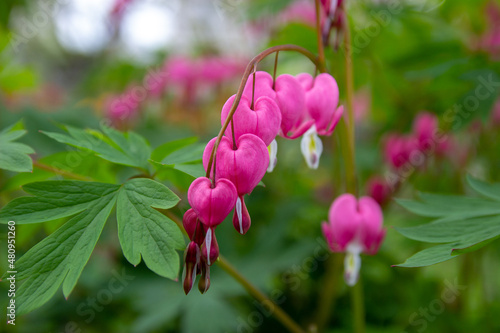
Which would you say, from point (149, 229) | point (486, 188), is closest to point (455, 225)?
point (486, 188)

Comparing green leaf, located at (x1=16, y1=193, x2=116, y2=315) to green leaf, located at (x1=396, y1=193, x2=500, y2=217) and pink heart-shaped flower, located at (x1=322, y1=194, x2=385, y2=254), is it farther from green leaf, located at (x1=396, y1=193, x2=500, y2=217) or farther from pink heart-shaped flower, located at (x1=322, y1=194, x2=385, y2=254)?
green leaf, located at (x1=396, y1=193, x2=500, y2=217)

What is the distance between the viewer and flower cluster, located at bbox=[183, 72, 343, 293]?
1.83ft

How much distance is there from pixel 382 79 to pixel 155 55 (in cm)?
177

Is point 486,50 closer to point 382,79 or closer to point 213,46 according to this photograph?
point 382,79

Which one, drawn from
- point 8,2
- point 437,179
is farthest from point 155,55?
point 437,179

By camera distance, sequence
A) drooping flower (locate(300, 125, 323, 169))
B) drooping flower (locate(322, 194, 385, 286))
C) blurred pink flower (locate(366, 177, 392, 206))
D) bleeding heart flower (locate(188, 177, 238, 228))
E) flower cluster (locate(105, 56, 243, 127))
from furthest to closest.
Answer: flower cluster (locate(105, 56, 243, 127)), blurred pink flower (locate(366, 177, 392, 206)), drooping flower (locate(322, 194, 385, 286)), drooping flower (locate(300, 125, 323, 169)), bleeding heart flower (locate(188, 177, 238, 228))

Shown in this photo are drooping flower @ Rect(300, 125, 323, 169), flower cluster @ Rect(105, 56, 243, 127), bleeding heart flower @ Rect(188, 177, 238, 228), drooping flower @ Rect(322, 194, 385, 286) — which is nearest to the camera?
bleeding heart flower @ Rect(188, 177, 238, 228)

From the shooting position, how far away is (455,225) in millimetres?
771

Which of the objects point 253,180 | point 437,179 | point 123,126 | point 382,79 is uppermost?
point 253,180

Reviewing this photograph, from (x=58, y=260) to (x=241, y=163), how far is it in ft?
1.06

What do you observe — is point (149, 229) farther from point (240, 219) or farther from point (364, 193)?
point (364, 193)

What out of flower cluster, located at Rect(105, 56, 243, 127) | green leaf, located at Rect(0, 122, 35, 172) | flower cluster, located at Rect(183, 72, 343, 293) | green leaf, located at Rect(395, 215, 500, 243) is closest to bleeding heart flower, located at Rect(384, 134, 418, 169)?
green leaf, located at Rect(395, 215, 500, 243)

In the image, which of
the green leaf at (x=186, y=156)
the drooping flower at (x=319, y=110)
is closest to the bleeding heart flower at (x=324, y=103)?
the drooping flower at (x=319, y=110)

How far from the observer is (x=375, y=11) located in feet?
4.52
